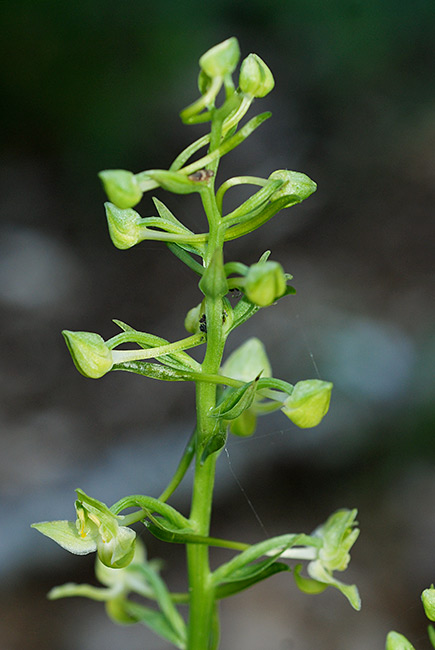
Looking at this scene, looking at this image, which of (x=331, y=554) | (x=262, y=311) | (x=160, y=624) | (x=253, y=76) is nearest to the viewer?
(x=253, y=76)

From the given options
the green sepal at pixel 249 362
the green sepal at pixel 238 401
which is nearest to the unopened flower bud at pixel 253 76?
the green sepal at pixel 238 401

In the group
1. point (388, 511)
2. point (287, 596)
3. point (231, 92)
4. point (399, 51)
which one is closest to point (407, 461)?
point (388, 511)

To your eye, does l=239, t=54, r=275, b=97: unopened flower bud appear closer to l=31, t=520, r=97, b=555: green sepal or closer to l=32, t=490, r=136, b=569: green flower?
l=32, t=490, r=136, b=569: green flower

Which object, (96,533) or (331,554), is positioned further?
(331,554)

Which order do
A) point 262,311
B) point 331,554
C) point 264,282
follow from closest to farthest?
point 264,282
point 331,554
point 262,311

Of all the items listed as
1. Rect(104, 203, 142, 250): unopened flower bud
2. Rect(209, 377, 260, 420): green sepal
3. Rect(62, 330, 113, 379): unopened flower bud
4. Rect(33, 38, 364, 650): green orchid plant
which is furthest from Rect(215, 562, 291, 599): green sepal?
Rect(104, 203, 142, 250): unopened flower bud

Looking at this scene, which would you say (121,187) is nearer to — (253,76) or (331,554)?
(253,76)

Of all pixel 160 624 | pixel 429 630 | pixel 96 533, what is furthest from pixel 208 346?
pixel 160 624
